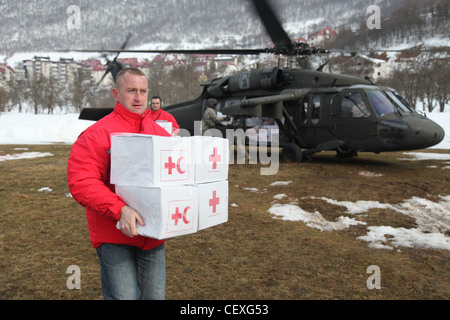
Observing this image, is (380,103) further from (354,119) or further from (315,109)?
(315,109)

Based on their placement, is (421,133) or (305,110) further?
(305,110)

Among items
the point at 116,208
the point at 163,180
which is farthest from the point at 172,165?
the point at 116,208

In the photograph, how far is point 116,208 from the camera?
1.81 meters

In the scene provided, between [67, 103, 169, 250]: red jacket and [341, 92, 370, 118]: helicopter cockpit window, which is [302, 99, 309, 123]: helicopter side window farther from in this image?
[67, 103, 169, 250]: red jacket

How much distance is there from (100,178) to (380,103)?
30.0ft

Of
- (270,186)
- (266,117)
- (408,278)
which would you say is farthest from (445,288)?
(266,117)

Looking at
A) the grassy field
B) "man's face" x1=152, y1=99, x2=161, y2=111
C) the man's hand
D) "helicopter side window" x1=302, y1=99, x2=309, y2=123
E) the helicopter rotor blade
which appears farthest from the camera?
"helicopter side window" x1=302, y1=99, x2=309, y2=123

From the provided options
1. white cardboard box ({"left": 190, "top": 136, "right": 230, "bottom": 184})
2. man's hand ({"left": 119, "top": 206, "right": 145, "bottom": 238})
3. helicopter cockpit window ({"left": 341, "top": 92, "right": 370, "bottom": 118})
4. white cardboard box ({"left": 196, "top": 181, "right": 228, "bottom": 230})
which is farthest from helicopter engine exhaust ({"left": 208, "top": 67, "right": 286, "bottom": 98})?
man's hand ({"left": 119, "top": 206, "right": 145, "bottom": 238})

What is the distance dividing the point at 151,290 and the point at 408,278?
2.67 meters

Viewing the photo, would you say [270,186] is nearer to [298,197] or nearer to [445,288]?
[298,197]

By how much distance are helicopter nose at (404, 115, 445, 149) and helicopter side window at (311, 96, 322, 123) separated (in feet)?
8.11

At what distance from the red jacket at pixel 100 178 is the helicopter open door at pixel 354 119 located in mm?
8586

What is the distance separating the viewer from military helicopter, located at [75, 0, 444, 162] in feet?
29.9

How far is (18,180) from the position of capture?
801 cm
